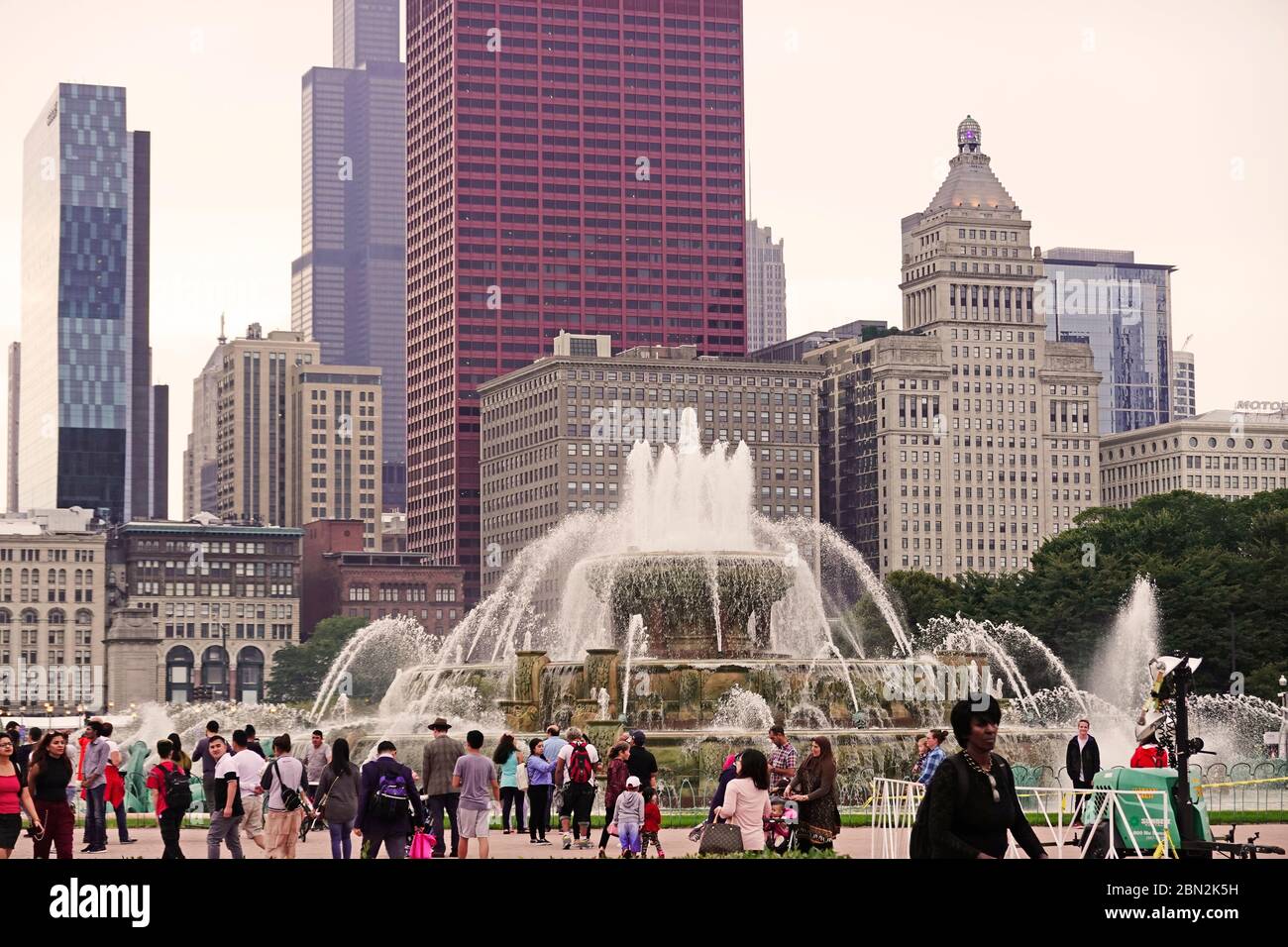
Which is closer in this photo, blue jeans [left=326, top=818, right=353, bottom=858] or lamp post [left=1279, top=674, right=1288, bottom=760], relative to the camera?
blue jeans [left=326, top=818, right=353, bottom=858]

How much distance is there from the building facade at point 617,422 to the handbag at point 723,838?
157m

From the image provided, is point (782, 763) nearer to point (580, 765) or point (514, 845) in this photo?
point (580, 765)

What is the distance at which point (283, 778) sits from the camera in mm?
24000

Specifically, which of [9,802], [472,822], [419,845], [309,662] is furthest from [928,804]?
[309,662]

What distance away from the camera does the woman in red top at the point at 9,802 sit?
21.0 meters

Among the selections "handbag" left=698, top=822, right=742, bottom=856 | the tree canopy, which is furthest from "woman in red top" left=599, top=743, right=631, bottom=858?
the tree canopy

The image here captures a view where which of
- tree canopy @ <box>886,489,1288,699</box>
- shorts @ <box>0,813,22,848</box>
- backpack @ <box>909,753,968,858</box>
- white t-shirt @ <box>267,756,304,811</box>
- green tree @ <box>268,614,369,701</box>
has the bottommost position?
green tree @ <box>268,614,369,701</box>

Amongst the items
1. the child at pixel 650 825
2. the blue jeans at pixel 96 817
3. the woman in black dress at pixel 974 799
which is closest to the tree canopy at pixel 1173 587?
the blue jeans at pixel 96 817

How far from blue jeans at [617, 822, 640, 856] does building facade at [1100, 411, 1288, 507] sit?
173 m

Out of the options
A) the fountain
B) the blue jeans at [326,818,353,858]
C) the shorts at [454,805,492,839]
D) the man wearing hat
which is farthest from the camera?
the fountain

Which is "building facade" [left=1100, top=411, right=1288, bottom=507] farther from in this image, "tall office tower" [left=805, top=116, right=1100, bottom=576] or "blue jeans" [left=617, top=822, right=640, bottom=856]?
"blue jeans" [left=617, top=822, right=640, bottom=856]

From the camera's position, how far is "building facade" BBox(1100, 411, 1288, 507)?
19312cm

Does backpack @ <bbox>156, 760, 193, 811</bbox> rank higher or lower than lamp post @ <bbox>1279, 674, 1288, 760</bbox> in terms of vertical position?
higher
